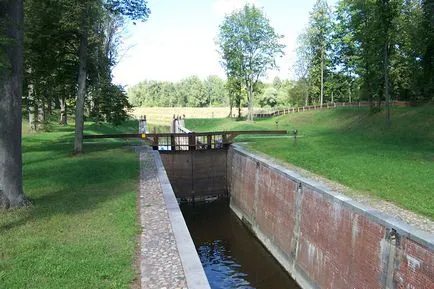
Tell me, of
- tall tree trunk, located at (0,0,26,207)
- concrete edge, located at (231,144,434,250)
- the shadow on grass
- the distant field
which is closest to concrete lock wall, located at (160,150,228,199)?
the shadow on grass

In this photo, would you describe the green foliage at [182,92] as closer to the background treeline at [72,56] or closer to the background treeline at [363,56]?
the background treeline at [363,56]

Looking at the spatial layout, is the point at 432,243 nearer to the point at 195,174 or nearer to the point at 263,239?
the point at 263,239

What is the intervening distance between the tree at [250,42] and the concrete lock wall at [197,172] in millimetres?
25213

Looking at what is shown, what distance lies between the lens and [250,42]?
5266 cm

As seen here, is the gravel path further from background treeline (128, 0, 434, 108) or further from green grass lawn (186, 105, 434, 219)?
background treeline (128, 0, 434, 108)

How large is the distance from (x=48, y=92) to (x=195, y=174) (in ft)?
34.1

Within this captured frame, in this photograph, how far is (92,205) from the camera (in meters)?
11.7

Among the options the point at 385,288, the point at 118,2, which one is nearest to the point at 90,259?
the point at 385,288

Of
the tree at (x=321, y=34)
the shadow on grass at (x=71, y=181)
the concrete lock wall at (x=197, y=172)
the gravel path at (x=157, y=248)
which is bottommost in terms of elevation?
the concrete lock wall at (x=197, y=172)

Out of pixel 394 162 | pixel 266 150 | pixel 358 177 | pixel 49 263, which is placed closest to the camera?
pixel 49 263

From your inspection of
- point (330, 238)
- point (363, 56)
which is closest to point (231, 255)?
point (330, 238)

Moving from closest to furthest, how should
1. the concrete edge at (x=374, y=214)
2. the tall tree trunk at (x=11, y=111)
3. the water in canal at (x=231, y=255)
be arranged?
the concrete edge at (x=374, y=214) → the tall tree trunk at (x=11, y=111) → the water in canal at (x=231, y=255)

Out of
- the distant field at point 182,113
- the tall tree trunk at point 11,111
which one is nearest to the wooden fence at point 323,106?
the distant field at point 182,113

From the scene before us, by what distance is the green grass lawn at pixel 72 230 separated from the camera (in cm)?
695
